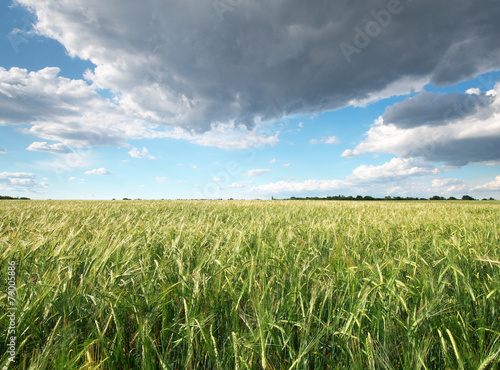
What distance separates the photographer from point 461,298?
145 cm

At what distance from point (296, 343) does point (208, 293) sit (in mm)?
503

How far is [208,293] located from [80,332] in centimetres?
59

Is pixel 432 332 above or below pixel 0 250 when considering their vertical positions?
below

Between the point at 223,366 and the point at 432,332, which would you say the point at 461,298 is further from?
the point at 223,366

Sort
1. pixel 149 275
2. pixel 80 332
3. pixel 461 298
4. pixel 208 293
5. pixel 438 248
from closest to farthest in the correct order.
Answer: pixel 80 332 → pixel 208 293 → pixel 461 298 → pixel 149 275 → pixel 438 248

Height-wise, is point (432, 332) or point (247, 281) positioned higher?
point (247, 281)

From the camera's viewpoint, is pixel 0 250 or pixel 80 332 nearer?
pixel 80 332

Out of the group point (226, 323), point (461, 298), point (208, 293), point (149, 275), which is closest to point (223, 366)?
point (226, 323)

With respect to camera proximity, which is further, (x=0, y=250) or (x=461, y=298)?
(x=0, y=250)

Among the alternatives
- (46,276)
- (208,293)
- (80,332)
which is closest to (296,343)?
(208,293)

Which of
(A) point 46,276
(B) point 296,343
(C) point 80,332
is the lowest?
(B) point 296,343

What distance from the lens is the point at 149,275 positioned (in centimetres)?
166

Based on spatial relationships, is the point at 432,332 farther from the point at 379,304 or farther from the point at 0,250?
the point at 0,250

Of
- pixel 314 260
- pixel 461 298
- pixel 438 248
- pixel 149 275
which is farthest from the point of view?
pixel 438 248
